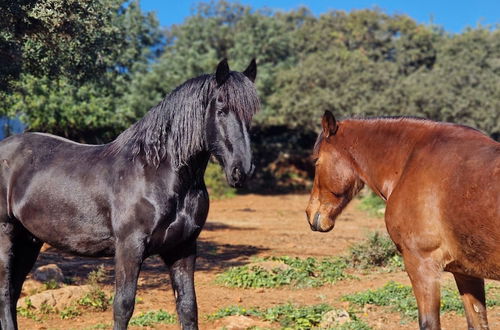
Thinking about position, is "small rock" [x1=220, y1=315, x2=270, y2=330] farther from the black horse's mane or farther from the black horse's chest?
the black horse's mane

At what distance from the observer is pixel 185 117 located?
3.93 metres

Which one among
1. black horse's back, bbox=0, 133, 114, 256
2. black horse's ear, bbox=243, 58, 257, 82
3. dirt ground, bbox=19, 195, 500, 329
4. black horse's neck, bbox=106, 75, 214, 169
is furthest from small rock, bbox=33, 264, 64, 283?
black horse's ear, bbox=243, 58, 257, 82

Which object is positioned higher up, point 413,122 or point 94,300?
point 413,122

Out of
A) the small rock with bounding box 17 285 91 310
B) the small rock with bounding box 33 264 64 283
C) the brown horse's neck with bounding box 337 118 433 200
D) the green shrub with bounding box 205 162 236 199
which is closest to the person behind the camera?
the brown horse's neck with bounding box 337 118 433 200

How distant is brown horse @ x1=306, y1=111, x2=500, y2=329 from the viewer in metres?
3.66

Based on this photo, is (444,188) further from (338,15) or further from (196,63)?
(338,15)

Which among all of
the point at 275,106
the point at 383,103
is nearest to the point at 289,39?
the point at 275,106

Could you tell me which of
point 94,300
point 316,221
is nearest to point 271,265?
point 94,300

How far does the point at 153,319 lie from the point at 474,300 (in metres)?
3.00

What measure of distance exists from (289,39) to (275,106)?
4419mm

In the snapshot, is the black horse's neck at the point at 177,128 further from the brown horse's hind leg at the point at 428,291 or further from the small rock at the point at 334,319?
the small rock at the point at 334,319

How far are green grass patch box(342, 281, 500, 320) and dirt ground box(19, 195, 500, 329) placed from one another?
128 mm

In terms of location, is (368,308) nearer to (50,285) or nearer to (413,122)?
(413,122)

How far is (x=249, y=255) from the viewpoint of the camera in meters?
10.1
